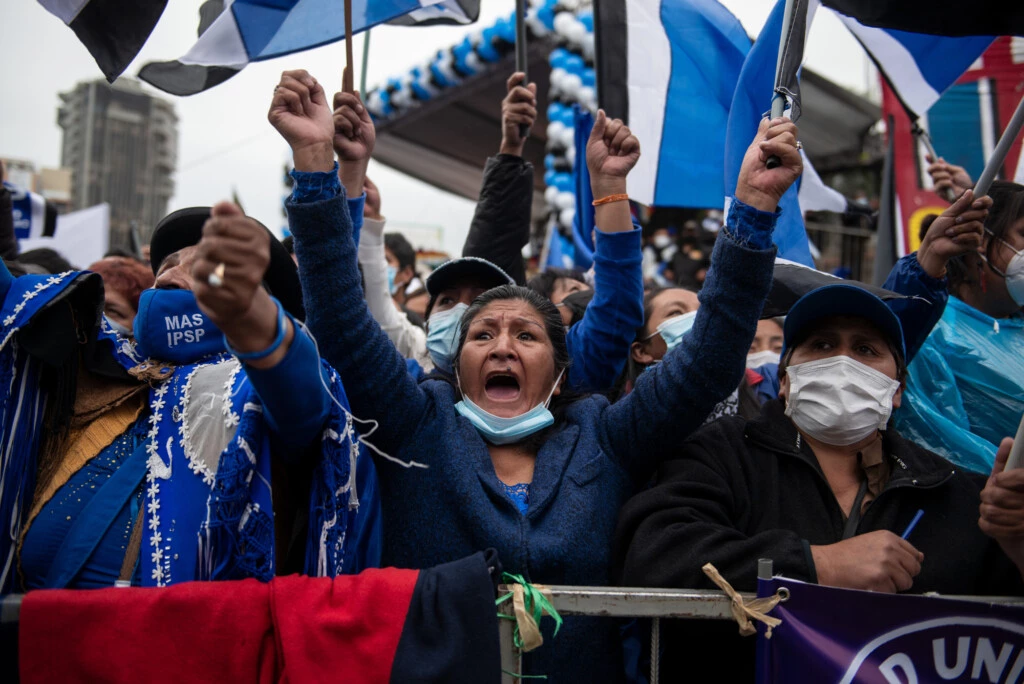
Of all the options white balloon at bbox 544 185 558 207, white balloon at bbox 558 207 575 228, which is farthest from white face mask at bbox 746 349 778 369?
white balloon at bbox 544 185 558 207

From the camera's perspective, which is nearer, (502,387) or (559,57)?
(502,387)

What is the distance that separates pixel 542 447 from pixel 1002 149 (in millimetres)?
1624

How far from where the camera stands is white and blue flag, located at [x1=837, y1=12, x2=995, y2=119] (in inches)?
141

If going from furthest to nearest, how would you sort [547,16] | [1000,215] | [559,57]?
[547,16] < [559,57] < [1000,215]

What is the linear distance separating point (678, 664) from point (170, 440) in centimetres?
131

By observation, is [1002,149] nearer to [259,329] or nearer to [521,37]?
[521,37]

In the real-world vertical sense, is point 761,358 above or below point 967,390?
below

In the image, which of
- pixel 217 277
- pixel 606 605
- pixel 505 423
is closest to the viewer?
pixel 217 277

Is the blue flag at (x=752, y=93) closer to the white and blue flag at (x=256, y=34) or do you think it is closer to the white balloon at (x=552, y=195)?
the white and blue flag at (x=256, y=34)

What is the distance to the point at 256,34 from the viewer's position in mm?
2938

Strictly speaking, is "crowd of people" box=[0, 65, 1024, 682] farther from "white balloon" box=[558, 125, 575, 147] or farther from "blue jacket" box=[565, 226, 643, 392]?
"white balloon" box=[558, 125, 575, 147]

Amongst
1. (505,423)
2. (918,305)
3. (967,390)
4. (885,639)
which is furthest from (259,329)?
(967,390)

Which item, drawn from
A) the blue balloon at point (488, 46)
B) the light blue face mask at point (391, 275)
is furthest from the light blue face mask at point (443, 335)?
the blue balloon at point (488, 46)

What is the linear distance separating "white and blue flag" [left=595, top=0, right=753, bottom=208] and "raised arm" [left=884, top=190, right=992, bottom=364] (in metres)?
1.50
